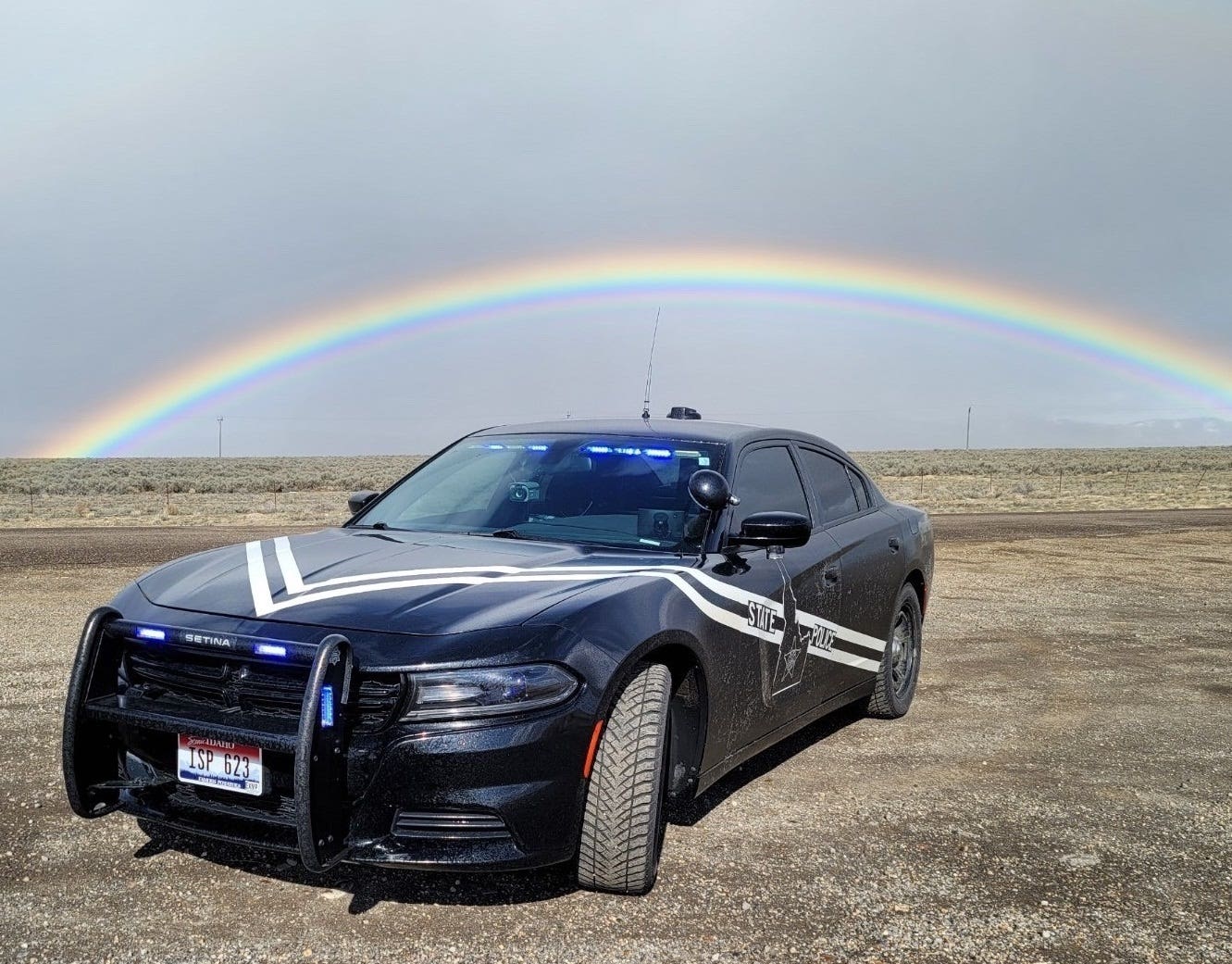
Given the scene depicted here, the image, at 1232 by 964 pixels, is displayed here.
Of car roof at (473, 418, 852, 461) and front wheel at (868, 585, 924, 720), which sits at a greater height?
car roof at (473, 418, 852, 461)

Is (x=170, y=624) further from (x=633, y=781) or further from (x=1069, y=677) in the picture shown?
(x=1069, y=677)

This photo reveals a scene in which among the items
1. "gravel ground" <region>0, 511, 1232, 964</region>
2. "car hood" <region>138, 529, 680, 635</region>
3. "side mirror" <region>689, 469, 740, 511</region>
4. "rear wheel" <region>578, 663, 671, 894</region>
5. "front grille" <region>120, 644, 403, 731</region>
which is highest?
"side mirror" <region>689, 469, 740, 511</region>

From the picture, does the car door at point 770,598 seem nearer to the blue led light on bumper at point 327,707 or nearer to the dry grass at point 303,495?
the blue led light on bumper at point 327,707

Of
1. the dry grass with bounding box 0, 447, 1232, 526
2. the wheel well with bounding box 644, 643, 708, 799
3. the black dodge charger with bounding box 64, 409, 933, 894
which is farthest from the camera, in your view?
the dry grass with bounding box 0, 447, 1232, 526

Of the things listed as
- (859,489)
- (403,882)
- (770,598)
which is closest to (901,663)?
(859,489)

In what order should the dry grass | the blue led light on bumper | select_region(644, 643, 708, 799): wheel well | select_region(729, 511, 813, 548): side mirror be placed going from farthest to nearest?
the dry grass, select_region(729, 511, 813, 548): side mirror, select_region(644, 643, 708, 799): wheel well, the blue led light on bumper


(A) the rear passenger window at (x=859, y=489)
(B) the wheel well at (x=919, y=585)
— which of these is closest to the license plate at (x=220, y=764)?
(A) the rear passenger window at (x=859, y=489)

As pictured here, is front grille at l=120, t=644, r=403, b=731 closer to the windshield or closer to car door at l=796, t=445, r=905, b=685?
the windshield

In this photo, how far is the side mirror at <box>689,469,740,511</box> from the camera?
447 cm

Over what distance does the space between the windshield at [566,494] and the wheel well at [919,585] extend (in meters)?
2.26

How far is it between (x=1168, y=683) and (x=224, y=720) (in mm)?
6519

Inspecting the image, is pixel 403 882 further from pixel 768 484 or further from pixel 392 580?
pixel 768 484

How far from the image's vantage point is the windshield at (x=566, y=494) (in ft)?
15.4

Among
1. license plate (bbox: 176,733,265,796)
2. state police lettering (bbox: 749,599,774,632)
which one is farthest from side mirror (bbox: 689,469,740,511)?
license plate (bbox: 176,733,265,796)
